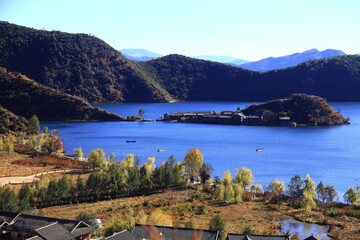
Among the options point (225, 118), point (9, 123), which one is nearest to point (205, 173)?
point (9, 123)

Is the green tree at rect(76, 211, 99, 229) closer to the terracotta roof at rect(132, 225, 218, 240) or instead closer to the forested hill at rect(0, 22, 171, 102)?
the terracotta roof at rect(132, 225, 218, 240)

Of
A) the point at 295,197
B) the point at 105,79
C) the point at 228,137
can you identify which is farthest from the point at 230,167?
the point at 105,79

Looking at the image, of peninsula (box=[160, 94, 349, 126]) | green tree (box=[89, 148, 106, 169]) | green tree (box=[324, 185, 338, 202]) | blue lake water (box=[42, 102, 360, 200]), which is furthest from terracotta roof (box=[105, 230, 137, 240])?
peninsula (box=[160, 94, 349, 126])

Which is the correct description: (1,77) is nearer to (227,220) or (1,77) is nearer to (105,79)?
(105,79)

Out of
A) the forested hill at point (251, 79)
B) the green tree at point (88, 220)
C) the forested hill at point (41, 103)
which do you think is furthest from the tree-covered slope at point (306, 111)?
the green tree at point (88, 220)

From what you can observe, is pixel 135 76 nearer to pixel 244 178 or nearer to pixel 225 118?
pixel 225 118

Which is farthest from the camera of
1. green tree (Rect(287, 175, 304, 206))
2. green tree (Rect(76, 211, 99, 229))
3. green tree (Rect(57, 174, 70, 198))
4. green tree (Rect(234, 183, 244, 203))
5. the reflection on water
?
green tree (Rect(287, 175, 304, 206))
